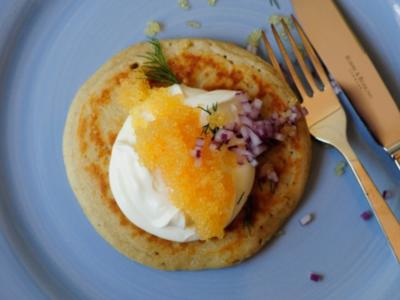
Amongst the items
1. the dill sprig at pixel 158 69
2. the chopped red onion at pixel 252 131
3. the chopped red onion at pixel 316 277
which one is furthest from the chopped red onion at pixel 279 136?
the chopped red onion at pixel 316 277

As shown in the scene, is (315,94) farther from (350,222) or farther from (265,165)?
(350,222)

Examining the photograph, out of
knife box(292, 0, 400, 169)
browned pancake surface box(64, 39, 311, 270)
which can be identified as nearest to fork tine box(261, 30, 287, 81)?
browned pancake surface box(64, 39, 311, 270)

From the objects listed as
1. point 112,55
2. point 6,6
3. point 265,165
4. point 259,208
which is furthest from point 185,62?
point 6,6

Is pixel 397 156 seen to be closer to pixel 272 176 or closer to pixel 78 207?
pixel 272 176

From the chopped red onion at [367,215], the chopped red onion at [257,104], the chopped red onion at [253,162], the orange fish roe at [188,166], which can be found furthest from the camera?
the chopped red onion at [367,215]

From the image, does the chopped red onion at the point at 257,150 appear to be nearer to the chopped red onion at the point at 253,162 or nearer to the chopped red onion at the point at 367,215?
the chopped red onion at the point at 253,162

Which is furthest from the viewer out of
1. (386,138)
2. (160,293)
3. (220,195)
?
(160,293)

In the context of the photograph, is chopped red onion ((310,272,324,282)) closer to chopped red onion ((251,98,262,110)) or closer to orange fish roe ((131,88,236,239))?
orange fish roe ((131,88,236,239))
